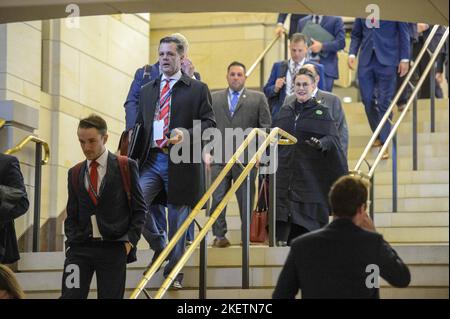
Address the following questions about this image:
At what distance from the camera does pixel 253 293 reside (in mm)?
10992

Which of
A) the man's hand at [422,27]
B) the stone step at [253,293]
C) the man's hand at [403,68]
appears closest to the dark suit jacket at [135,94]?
the stone step at [253,293]

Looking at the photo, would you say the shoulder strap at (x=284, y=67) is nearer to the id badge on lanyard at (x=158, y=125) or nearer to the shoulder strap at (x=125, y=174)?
the id badge on lanyard at (x=158, y=125)

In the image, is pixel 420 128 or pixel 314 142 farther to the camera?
pixel 420 128

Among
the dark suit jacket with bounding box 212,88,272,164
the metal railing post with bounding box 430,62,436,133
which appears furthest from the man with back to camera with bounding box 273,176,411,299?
the metal railing post with bounding box 430,62,436,133

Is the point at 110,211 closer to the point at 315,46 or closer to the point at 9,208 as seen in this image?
the point at 9,208

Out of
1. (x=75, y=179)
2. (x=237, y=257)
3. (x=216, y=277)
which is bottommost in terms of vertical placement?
(x=216, y=277)

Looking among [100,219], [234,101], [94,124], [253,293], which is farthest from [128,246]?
[234,101]

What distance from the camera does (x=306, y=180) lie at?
1228 cm

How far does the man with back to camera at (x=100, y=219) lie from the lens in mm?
9570

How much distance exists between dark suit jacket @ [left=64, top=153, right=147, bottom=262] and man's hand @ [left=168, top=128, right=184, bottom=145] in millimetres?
1065

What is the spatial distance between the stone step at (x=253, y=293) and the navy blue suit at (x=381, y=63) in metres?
4.97

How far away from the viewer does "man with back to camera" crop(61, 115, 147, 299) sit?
9.57 metres

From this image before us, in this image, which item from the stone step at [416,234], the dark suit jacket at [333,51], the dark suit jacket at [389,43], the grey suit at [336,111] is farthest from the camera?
the dark suit jacket at [333,51]

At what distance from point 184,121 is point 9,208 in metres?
1.67
